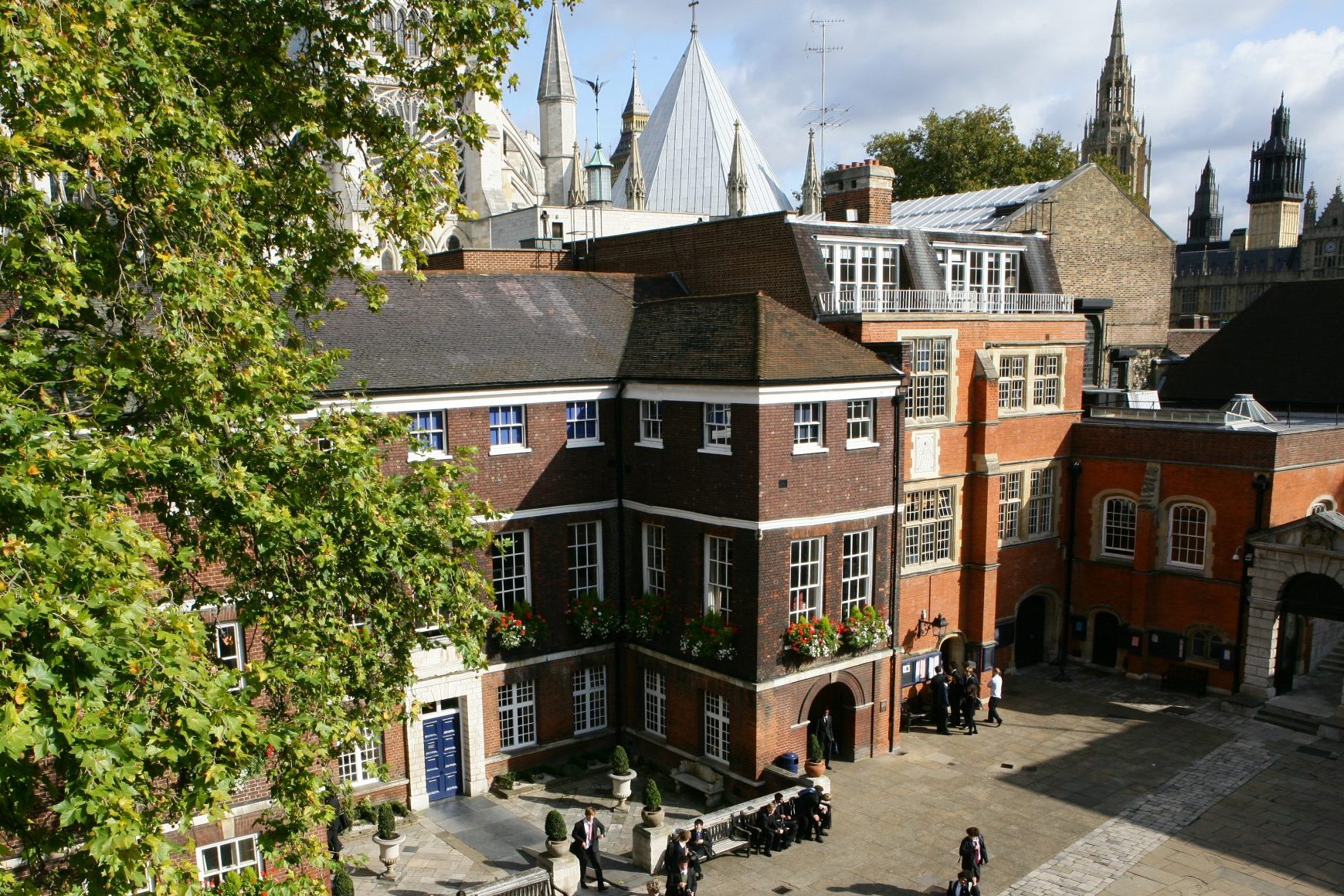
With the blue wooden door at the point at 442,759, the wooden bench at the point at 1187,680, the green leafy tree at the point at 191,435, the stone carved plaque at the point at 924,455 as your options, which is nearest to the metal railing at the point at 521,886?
the blue wooden door at the point at 442,759

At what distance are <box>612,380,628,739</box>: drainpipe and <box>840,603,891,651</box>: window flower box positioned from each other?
17.7 feet

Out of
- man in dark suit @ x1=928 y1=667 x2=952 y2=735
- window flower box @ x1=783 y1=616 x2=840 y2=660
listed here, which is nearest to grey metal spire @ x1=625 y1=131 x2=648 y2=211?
man in dark suit @ x1=928 y1=667 x2=952 y2=735

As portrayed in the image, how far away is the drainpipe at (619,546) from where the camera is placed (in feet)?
79.9

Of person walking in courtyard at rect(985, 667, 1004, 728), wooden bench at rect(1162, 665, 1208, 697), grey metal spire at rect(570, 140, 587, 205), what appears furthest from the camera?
grey metal spire at rect(570, 140, 587, 205)

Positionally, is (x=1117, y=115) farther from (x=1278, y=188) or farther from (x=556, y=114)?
(x=556, y=114)

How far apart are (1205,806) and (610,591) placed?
13987mm

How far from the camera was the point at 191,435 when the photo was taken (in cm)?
1091

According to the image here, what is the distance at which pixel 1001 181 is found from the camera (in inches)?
2153

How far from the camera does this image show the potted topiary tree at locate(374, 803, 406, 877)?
18.8 m

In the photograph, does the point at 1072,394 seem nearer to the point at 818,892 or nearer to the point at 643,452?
the point at 643,452

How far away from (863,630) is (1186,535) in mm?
12173

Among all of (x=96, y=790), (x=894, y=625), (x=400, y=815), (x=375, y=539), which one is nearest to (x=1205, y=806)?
(x=894, y=625)

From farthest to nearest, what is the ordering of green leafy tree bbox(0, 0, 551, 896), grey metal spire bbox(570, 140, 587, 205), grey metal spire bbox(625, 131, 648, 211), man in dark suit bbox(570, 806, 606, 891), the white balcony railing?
grey metal spire bbox(625, 131, 648, 211), grey metal spire bbox(570, 140, 587, 205), the white balcony railing, man in dark suit bbox(570, 806, 606, 891), green leafy tree bbox(0, 0, 551, 896)

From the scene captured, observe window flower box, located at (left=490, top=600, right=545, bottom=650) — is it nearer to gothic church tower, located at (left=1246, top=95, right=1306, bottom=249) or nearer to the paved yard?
the paved yard
